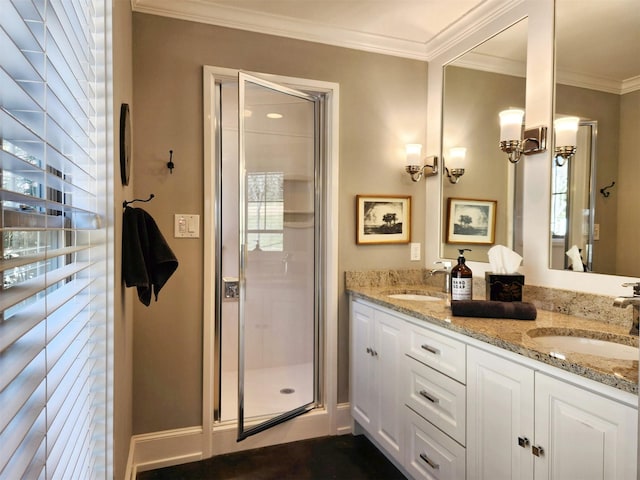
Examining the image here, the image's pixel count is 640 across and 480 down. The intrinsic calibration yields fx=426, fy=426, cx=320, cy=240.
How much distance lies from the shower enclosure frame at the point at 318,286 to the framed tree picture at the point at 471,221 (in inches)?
29.0

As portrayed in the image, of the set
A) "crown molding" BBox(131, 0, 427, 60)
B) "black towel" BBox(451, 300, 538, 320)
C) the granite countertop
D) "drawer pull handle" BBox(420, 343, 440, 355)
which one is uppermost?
"crown molding" BBox(131, 0, 427, 60)

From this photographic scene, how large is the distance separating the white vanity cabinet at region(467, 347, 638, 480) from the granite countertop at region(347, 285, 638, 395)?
7cm

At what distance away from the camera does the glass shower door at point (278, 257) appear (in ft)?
8.03

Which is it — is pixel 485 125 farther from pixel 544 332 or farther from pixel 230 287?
pixel 230 287

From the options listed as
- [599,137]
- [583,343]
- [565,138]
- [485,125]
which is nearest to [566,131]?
[565,138]

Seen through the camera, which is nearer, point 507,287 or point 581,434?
point 581,434

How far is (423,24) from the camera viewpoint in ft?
8.45

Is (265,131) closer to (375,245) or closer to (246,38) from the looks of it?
(246,38)

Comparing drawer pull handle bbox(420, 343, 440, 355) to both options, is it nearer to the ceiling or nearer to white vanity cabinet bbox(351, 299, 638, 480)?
Answer: white vanity cabinet bbox(351, 299, 638, 480)

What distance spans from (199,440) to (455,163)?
88.1 inches

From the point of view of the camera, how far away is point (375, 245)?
281 cm

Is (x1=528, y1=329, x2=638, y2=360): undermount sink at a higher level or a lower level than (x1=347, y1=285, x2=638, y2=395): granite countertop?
lower

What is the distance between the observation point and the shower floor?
8.18ft

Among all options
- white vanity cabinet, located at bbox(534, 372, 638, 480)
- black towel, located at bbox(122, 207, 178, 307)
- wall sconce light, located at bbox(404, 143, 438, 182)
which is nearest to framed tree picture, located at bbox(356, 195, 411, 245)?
wall sconce light, located at bbox(404, 143, 438, 182)
